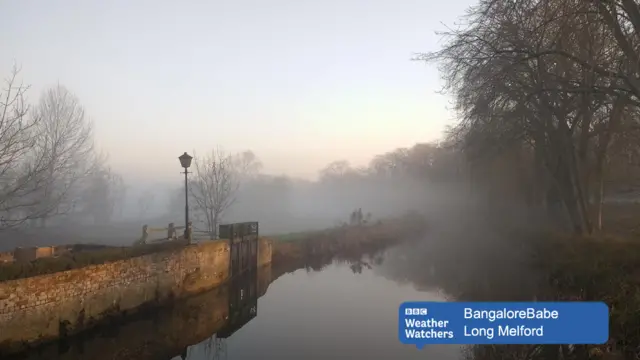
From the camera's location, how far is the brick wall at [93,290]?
29.2 ft

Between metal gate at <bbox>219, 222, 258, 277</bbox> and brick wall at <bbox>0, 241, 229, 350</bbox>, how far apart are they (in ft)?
6.89

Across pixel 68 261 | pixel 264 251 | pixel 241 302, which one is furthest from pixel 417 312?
pixel 264 251

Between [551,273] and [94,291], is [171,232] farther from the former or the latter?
[551,273]

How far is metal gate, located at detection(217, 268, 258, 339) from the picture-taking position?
40.6 ft

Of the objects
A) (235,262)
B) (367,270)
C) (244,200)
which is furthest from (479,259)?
(244,200)

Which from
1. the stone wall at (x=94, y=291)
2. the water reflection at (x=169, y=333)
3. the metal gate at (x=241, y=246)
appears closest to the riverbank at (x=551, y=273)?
the water reflection at (x=169, y=333)

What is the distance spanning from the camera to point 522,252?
21406mm

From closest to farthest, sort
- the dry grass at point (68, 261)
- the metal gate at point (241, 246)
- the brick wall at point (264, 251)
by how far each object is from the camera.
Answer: the dry grass at point (68, 261)
the metal gate at point (241, 246)
the brick wall at point (264, 251)

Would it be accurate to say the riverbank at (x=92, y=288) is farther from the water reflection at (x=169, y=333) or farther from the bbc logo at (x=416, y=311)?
the bbc logo at (x=416, y=311)

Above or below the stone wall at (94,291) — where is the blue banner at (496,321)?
above

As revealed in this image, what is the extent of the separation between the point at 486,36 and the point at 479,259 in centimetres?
1355

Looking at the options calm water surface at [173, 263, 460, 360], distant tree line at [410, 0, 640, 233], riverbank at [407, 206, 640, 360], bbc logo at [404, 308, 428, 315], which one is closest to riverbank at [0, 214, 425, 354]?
calm water surface at [173, 263, 460, 360]

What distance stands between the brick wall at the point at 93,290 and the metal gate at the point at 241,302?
125 centimetres

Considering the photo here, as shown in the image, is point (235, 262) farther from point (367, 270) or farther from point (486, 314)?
point (486, 314)
